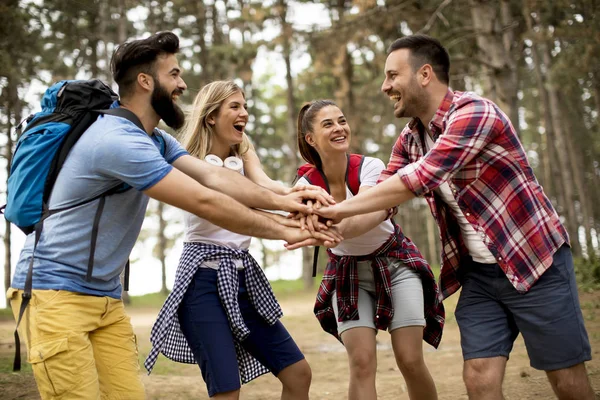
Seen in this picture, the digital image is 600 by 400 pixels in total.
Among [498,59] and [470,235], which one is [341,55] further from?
[470,235]

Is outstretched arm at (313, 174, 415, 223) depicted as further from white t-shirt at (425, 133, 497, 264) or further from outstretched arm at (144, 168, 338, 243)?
outstretched arm at (144, 168, 338, 243)

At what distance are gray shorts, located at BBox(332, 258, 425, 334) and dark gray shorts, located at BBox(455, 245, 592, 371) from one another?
712mm

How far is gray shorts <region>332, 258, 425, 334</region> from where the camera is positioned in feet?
15.6

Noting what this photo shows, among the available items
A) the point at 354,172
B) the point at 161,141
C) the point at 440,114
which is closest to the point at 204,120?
the point at 161,141

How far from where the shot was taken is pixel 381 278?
486 centimetres

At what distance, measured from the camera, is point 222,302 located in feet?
14.0

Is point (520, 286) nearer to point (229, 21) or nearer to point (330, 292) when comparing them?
point (330, 292)

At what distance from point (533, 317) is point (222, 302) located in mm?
1991

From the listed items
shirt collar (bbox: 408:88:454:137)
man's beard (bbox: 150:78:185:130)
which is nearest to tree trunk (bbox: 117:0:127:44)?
man's beard (bbox: 150:78:185:130)

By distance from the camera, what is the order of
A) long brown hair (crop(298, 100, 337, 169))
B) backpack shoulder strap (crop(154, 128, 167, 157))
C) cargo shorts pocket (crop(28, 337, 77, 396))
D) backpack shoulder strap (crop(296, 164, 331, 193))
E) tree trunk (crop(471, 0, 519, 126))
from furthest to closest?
tree trunk (crop(471, 0, 519, 126)), long brown hair (crop(298, 100, 337, 169)), backpack shoulder strap (crop(296, 164, 331, 193)), backpack shoulder strap (crop(154, 128, 167, 157)), cargo shorts pocket (crop(28, 337, 77, 396))

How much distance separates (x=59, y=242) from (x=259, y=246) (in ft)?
122

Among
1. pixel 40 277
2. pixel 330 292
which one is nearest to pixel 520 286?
pixel 330 292

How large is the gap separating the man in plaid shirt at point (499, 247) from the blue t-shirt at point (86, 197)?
148cm

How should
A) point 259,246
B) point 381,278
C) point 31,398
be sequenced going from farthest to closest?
point 259,246 < point 31,398 < point 381,278
